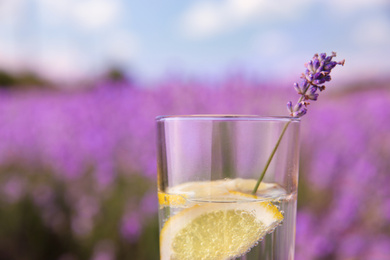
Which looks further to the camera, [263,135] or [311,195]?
[311,195]

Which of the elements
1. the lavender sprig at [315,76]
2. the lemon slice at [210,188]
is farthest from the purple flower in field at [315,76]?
the lemon slice at [210,188]

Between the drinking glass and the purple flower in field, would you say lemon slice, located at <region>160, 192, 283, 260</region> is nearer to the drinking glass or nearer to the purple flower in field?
the drinking glass

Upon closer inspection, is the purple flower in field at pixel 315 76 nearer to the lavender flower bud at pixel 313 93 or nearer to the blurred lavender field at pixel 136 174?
the lavender flower bud at pixel 313 93

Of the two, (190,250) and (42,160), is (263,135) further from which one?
(42,160)

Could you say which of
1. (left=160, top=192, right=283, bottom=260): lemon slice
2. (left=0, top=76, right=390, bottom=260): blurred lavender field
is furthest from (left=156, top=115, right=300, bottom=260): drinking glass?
(left=0, top=76, right=390, bottom=260): blurred lavender field

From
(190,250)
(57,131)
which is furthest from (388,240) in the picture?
(57,131)
